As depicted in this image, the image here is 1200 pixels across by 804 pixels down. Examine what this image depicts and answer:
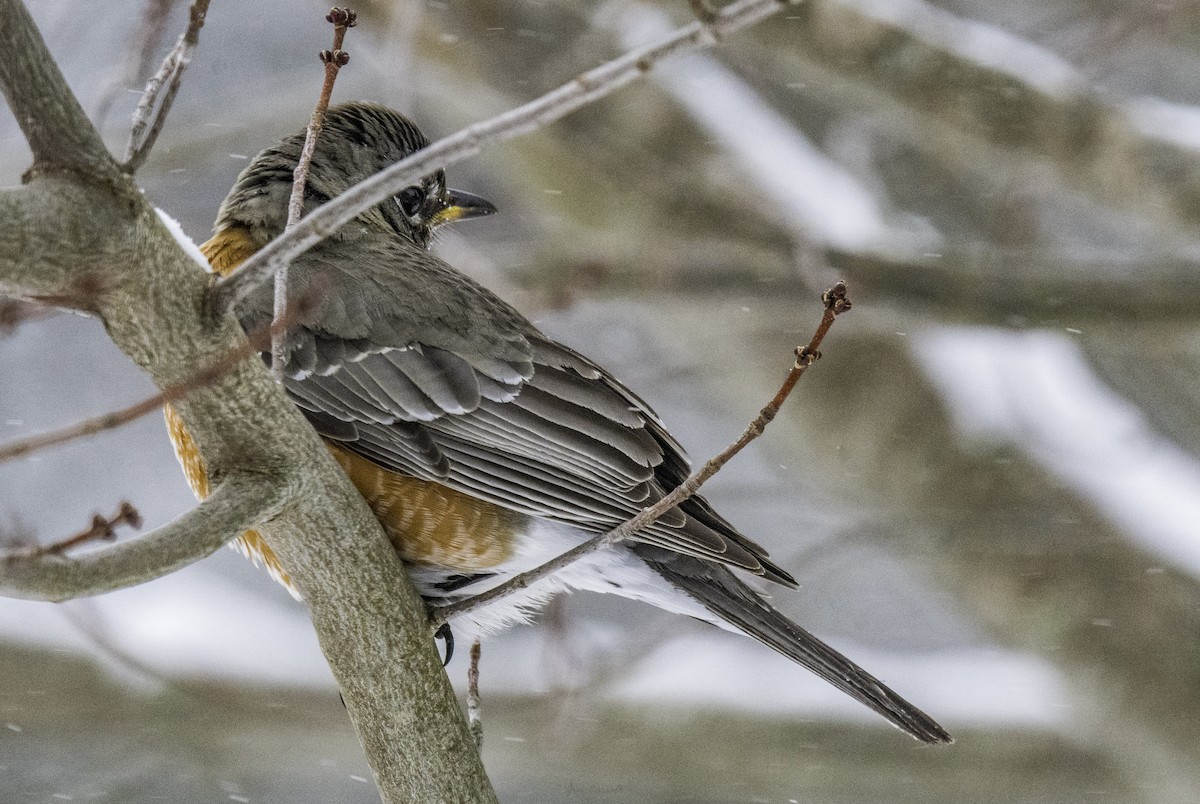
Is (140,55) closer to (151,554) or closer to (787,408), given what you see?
(151,554)

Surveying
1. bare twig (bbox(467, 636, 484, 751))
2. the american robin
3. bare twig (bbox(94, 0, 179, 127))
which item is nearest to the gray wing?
Result: the american robin

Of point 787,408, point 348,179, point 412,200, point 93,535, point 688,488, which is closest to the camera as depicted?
point 93,535

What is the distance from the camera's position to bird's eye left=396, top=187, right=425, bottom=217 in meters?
4.34

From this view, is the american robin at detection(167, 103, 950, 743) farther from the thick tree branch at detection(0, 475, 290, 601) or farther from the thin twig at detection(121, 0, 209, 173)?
the thin twig at detection(121, 0, 209, 173)

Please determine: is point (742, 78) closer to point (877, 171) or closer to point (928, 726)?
point (877, 171)

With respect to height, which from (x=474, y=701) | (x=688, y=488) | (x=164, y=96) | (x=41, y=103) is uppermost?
(x=164, y=96)

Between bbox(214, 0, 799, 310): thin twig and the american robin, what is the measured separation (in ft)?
4.31

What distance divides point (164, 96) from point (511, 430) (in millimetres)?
1473

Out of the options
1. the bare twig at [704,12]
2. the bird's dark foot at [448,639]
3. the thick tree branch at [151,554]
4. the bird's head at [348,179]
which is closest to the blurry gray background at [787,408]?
the bird's head at [348,179]

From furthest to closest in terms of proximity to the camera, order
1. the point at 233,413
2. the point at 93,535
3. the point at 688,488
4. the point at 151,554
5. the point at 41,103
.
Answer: the point at 688,488, the point at 233,413, the point at 151,554, the point at 41,103, the point at 93,535

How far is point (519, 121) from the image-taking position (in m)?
1.74

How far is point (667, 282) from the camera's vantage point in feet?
20.3

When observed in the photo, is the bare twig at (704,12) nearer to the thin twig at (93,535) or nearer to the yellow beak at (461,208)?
the thin twig at (93,535)

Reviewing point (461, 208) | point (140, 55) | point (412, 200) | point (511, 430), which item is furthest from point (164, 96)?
point (461, 208)
